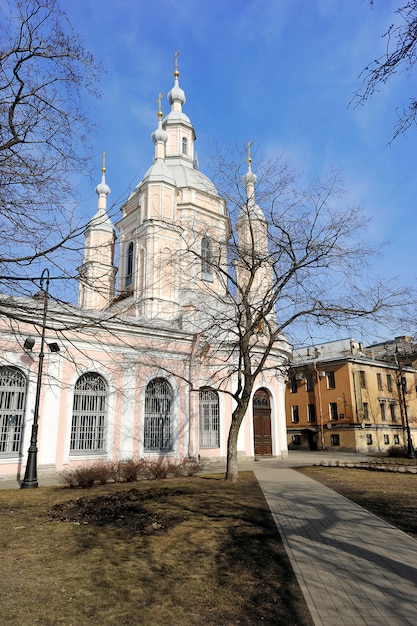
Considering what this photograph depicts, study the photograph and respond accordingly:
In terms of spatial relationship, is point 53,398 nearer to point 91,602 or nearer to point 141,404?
point 141,404

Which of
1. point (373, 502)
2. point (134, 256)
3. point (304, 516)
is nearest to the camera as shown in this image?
point (304, 516)

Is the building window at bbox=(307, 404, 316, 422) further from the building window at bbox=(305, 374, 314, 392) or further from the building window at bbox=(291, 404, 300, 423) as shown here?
the building window at bbox=(305, 374, 314, 392)

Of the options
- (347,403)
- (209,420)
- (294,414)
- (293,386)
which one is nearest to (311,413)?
(294,414)

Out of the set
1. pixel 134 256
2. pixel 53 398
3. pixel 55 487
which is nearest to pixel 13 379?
pixel 53 398

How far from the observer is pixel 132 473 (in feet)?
44.4

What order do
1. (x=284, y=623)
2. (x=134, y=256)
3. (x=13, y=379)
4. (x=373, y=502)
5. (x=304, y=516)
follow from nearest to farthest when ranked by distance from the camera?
1. (x=284, y=623)
2. (x=304, y=516)
3. (x=373, y=502)
4. (x=13, y=379)
5. (x=134, y=256)

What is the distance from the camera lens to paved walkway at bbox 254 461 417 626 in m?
3.98

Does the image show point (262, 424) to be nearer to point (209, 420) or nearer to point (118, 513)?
point (209, 420)

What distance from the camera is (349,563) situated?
5332 mm

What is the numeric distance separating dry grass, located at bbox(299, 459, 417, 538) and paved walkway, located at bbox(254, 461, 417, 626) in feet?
1.36

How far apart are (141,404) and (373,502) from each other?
11229mm

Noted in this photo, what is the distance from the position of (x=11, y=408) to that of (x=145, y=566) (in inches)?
486

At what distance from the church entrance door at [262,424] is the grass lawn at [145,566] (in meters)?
13.7

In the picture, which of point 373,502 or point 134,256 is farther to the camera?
point 134,256
